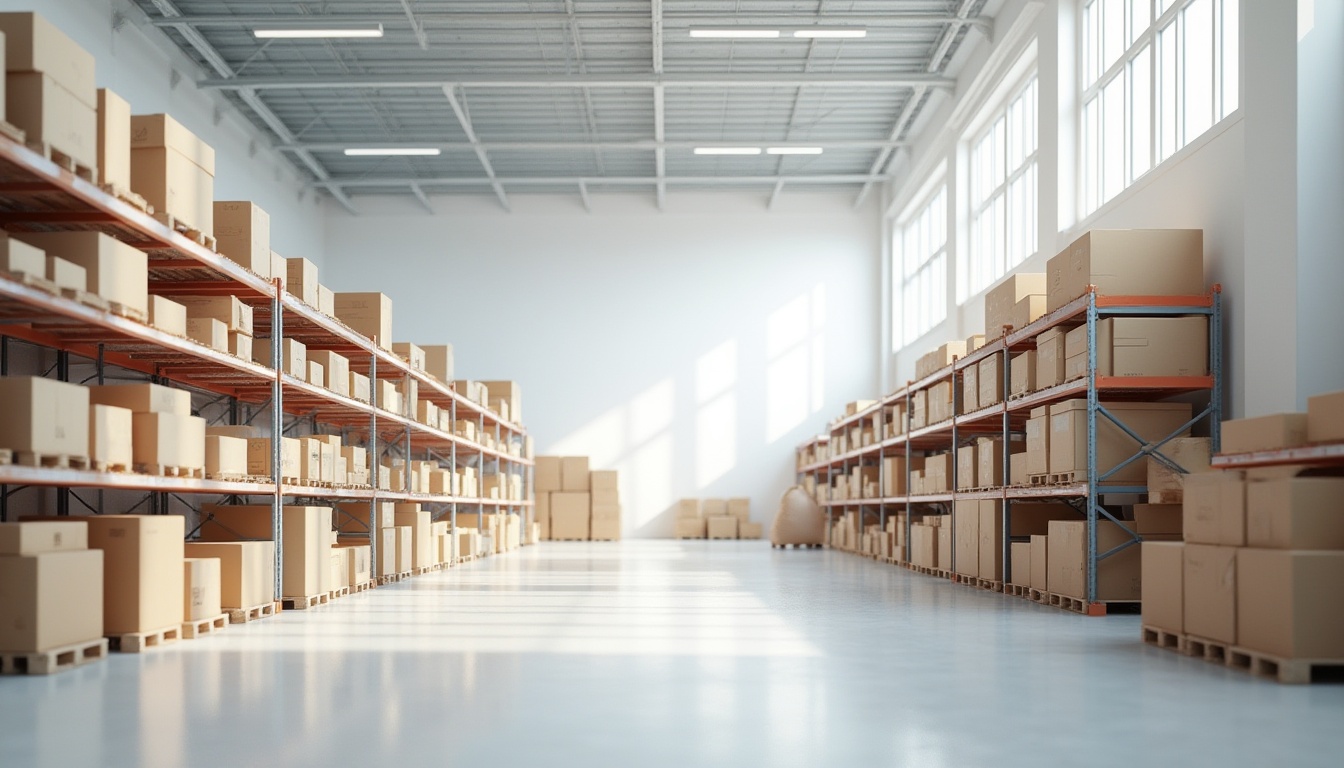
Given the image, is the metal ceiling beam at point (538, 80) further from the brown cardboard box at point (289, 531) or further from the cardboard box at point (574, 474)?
the brown cardboard box at point (289, 531)

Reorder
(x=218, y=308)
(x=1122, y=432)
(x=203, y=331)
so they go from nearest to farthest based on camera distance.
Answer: (x=203, y=331) → (x=218, y=308) → (x=1122, y=432)

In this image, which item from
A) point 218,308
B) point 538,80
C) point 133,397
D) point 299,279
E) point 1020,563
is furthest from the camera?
point 538,80

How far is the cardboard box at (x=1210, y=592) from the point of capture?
6.19 m

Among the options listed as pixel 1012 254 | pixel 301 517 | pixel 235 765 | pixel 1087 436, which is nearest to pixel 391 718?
pixel 235 765

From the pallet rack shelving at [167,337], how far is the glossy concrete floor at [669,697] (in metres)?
1.44

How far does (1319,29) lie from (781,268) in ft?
59.4

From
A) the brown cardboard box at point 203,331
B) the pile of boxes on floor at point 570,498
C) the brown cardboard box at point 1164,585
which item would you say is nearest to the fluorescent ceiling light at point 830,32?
the brown cardboard box at point 203,331

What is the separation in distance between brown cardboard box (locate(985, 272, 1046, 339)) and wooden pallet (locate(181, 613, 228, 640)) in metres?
7.64

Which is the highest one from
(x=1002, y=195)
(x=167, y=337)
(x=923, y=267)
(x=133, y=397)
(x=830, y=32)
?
(x=830, y=32)

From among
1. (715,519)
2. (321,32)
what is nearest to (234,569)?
(321,32)

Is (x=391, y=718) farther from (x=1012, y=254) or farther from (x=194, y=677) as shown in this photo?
(x=1012, y=254)

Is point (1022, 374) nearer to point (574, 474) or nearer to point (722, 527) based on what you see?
point (722, 527)

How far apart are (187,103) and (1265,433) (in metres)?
16.9

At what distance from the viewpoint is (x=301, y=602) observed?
31.3ft
